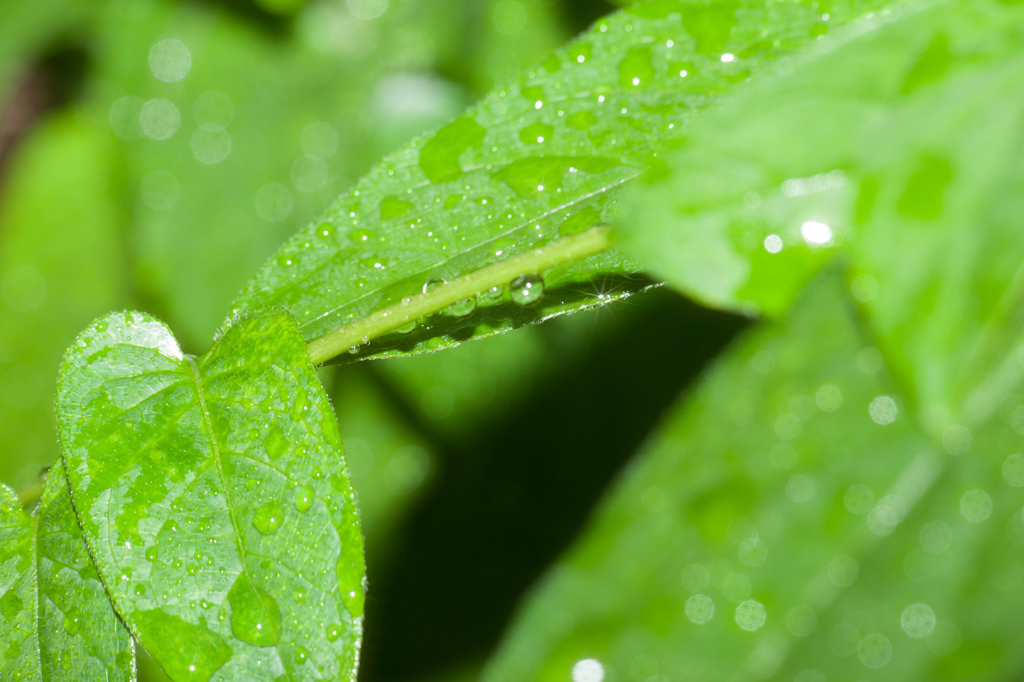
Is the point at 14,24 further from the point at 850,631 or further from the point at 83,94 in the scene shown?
the point at 850,631

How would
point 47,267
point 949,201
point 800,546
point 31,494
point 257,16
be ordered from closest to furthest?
point 949,201
point 31,494
point 800,546
point 257,16
point 47,267

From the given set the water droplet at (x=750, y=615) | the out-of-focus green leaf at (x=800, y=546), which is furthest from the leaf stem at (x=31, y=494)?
the water droplet at (x=750, y=615)

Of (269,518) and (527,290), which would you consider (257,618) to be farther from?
(527,290)

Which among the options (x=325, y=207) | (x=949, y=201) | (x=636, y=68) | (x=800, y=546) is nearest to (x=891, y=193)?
(x=949, y=201)

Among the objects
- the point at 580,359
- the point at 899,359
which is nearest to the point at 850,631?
the point at 580,359

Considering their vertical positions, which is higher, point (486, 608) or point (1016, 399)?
point (1016, 399)

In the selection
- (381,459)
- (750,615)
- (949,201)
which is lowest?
(750,615)

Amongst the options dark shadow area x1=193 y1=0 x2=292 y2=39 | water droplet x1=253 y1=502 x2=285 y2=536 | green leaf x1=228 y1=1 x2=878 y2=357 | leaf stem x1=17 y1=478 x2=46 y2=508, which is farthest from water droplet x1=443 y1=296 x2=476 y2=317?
dark shadow area x1=193 y1=0 x2=292 y2=39
